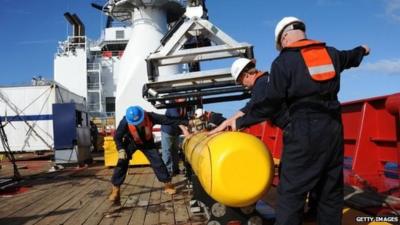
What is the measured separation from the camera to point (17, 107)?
1920cm

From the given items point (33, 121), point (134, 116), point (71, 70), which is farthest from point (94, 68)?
point (134, 116)

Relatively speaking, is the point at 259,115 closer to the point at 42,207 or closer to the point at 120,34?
the point at 42,207

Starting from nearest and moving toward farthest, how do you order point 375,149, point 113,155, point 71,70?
point 375,149
point 113,155
point 71,70

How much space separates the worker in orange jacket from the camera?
10.3 ft

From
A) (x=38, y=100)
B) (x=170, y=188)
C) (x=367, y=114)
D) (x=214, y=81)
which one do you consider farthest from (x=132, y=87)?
(x=367, y=114)

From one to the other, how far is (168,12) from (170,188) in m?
13.0

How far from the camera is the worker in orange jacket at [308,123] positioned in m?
3.14

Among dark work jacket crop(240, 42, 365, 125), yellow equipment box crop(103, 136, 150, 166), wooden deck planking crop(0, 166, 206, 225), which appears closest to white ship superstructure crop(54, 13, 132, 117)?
yellow equipment box crop(103, 136, 150, 166)

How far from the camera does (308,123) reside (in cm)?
315

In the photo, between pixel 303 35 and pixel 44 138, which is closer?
pixel 303 35

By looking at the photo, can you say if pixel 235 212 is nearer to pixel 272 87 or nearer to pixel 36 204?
pixel 272 87

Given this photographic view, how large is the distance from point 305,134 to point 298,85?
1.12 feet

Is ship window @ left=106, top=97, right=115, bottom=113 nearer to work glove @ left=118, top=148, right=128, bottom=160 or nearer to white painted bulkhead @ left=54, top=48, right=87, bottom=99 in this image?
white painted bulkhead @ left=54, top=48, right=87, bottom=99

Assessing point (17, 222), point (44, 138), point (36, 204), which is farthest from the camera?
point (44, 138)
